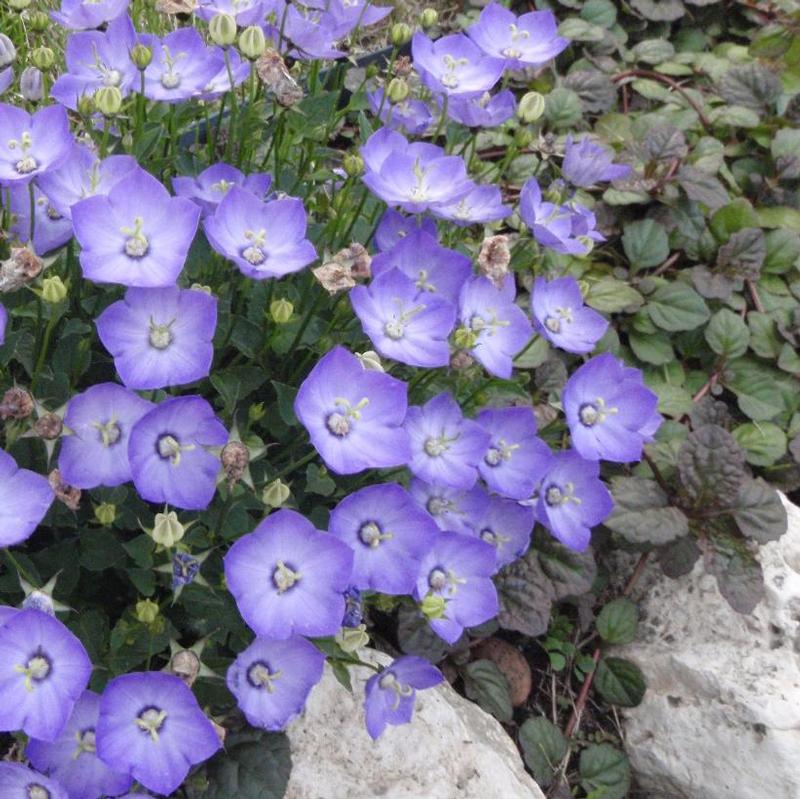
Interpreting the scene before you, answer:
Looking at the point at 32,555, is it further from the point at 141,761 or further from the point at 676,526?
the point at 676,526

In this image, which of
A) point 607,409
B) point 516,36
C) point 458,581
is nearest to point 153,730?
point 458,581

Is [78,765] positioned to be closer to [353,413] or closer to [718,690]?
[353,413]

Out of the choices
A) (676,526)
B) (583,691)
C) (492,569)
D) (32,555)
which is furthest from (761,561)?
(32,555)

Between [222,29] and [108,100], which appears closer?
[108,100]

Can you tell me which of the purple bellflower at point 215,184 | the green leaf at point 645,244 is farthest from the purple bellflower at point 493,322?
the green leaf at point 645,244

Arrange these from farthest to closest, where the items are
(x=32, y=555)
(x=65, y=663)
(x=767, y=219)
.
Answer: (x=767, y=219) → (x=32, y=555) → (x=65, y=663)

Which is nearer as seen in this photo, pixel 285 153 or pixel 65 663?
pixel 65 663

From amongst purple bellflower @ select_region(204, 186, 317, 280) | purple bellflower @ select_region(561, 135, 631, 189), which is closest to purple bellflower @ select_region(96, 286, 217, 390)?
purple bellflower @ select_region(204, 186, 317, 280)
